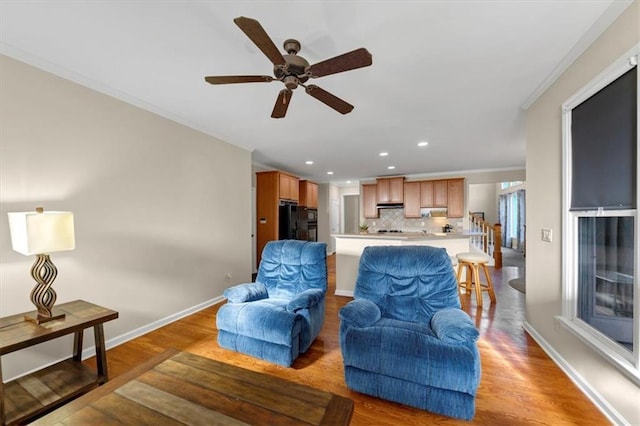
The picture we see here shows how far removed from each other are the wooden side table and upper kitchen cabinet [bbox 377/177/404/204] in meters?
6.28

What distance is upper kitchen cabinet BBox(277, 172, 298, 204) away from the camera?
18.0 feet

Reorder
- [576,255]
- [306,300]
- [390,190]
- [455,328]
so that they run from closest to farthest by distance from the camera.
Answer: [455,328] → [576,255] → [306,300] → [390,190]

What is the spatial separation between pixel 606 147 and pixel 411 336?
5.89 ft

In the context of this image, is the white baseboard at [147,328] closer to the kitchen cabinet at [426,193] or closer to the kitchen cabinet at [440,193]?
the kitchen cabinet at [426,193]

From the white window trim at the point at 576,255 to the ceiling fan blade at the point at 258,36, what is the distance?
1.99 meters

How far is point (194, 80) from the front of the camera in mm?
2352

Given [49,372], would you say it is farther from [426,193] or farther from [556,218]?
[426,193]

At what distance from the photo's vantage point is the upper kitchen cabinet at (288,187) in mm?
5491

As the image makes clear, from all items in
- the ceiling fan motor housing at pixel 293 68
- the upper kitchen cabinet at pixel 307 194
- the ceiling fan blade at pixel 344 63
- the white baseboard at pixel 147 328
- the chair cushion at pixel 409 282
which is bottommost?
the white baseboard at pixel 147 328

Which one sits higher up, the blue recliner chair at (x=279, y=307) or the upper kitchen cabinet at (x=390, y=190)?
the upper kitchen cabinet at (x=390, y=190)

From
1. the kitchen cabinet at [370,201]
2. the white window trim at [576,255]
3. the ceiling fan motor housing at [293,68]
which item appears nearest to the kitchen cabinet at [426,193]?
the kitchen cabinet at [370,201]

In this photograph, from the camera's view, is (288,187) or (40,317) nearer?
(40,317)

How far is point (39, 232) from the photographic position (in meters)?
1.69

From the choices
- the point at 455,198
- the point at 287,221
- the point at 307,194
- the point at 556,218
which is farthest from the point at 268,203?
the point at 455,198
